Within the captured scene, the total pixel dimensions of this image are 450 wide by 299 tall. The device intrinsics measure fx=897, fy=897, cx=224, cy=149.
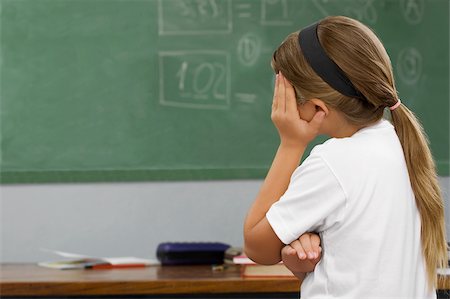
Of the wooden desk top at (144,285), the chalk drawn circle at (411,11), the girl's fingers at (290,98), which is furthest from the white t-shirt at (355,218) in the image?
the chalk drawn circle at (411,11)

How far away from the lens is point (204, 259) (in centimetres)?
311

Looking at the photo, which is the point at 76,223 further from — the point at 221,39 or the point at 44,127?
the point at 221,39

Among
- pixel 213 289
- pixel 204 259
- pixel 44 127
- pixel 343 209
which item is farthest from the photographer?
pixel 44 127

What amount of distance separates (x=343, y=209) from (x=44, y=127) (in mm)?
2259

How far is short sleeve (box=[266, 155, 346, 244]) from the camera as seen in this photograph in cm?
157

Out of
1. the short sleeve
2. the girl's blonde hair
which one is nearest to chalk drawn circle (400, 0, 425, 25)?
the girl's blonde hair

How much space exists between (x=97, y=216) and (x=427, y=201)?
7.18ft

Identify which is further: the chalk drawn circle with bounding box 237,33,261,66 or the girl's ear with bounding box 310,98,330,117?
the chalk drawn circle with bounding box 237,33,261,66

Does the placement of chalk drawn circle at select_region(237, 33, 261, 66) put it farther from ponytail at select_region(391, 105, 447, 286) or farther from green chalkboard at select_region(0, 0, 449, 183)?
ponytail at select_region(391, 105, 447, 286)

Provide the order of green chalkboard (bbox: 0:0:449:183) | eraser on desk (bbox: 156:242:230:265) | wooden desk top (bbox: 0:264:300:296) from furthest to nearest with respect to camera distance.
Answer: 1. green chalkboard (bbox: 0:0:449:183)
2. eraser on desk (bbox: 156:242:230:265)
3. wooden desk top (bbox: 0:264:300:296)

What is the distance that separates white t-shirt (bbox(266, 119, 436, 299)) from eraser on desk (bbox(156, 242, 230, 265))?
150cm

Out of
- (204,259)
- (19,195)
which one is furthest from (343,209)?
(19,195)

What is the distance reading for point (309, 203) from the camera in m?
1.58

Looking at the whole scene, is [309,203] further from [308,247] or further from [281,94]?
[281,94]
